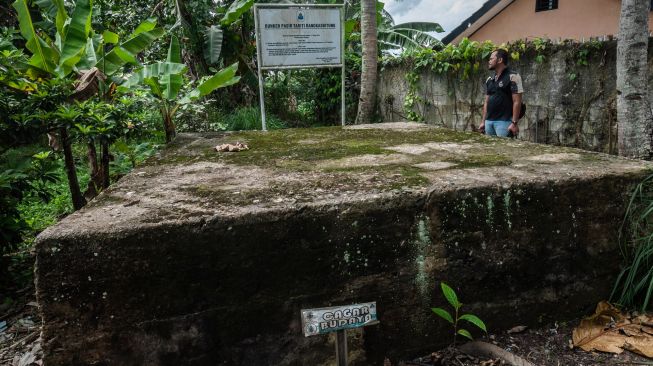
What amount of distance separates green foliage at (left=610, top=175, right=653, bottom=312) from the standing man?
109 inches

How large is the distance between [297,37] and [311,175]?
4.01 m

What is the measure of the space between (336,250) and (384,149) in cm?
126

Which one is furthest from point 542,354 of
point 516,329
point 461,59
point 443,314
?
point 461,59

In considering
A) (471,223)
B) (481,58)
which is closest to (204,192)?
(471,223)

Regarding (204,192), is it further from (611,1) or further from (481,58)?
(611,1)

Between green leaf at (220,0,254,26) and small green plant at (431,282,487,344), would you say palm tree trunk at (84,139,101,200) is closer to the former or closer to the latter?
small green plant at (431,282,487,344)

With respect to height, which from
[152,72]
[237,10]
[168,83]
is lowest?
[168,83]

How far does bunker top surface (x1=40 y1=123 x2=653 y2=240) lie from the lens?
1.60 metres

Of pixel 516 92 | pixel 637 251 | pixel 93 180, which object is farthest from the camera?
pixel 516 92

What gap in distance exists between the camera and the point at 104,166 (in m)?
3.65

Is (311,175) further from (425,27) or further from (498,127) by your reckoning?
(425,27)

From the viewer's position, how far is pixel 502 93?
184 inches

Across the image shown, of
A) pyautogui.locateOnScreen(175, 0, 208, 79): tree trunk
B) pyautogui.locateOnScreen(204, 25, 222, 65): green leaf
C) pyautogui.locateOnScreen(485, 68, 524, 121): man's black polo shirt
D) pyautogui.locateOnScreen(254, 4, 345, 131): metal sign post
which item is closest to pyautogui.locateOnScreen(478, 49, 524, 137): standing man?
pyautogui.locateOnScreen(485, 68, 524, 121): man's black polo shirt

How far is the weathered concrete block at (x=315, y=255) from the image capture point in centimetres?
147
